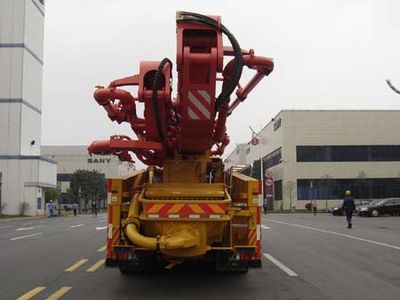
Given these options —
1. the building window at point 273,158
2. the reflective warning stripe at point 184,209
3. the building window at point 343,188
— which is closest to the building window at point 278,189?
the building window at point 273,158

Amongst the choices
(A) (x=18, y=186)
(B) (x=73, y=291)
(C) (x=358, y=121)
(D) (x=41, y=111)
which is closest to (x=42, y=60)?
(D) (x=41, y=111)

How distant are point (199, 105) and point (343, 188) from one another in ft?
221

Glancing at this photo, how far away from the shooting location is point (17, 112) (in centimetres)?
5266

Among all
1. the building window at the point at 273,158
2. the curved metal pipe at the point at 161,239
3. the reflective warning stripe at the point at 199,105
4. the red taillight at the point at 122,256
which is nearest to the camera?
the reflective warning stripe at the point at 199,105

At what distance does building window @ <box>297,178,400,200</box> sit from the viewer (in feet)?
237

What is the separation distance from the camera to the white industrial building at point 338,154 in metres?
72.4

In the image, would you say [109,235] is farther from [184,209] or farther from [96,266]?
[96,266]

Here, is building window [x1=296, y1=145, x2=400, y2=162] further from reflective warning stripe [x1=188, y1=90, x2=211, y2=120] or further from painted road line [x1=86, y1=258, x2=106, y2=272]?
reflective warning stripe [x1=188, y1=90, x2=211, y2=120]

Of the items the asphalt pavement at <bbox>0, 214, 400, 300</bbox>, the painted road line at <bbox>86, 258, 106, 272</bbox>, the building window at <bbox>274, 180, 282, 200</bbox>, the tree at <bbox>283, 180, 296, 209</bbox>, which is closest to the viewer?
the asphalt pavement at <bbox>0, 214, 400, 300</bbox>

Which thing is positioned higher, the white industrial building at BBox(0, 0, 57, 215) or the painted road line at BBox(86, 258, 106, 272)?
the white industrial building at BBox(0, 0, 57, 215)

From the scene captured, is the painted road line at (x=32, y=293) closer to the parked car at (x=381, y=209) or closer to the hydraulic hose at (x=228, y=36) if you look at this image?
the hydraulic hose at (x=228, y=36)

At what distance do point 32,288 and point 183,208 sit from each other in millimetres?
2917

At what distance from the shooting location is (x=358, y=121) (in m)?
73.8

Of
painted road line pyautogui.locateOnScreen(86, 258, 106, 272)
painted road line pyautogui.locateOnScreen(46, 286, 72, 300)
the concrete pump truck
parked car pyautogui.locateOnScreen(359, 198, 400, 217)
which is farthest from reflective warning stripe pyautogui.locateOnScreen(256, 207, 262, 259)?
parked car pyautogui.locateOnScreen(359, 198, 400, 217)
